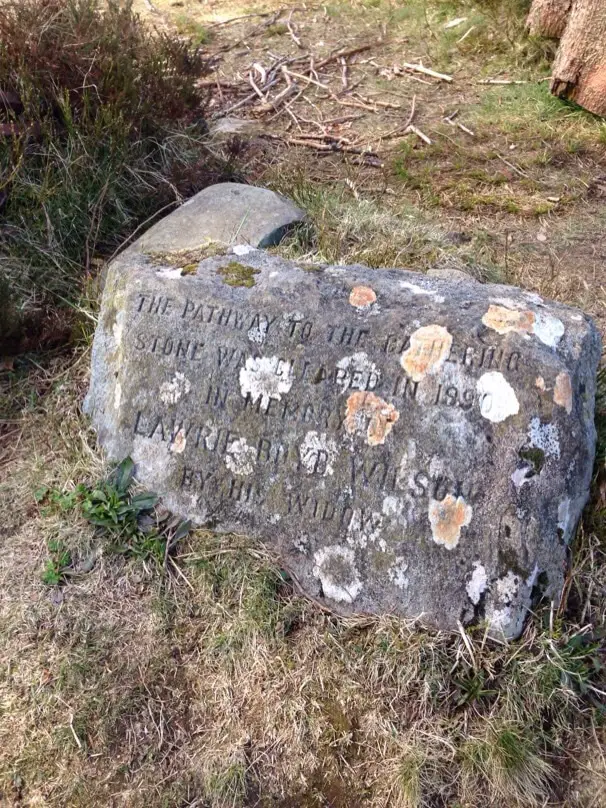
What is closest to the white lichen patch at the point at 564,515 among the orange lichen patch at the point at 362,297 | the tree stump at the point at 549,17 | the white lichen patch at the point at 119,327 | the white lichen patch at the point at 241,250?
the orange lichen patch at the point at 362,297

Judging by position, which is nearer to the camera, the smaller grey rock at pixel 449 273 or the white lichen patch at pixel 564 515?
the white lichen patch at pixel 564 515

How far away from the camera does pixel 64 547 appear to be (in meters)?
2.87

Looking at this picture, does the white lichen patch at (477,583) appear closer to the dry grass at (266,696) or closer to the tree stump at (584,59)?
the dry grass at (266,696)

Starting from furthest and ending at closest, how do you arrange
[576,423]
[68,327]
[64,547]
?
[68,327] → [64,547] → [576,423]

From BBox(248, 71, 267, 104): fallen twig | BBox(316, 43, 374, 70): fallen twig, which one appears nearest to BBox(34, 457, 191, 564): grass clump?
BBox(248, 71, 267, 104): fallen twig

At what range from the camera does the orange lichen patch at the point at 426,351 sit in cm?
260

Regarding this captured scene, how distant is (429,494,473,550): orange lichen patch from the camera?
2.49 metres

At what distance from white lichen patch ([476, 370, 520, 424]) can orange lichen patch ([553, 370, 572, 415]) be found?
0.14 metres

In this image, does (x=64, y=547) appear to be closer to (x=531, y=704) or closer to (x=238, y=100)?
(x=531, y=704)

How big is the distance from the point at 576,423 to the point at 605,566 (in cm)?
54

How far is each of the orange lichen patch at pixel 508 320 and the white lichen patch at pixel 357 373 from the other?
0.44 metres

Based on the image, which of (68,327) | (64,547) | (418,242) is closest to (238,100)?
(418,242)

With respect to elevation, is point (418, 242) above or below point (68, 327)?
above

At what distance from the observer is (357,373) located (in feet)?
8.72
